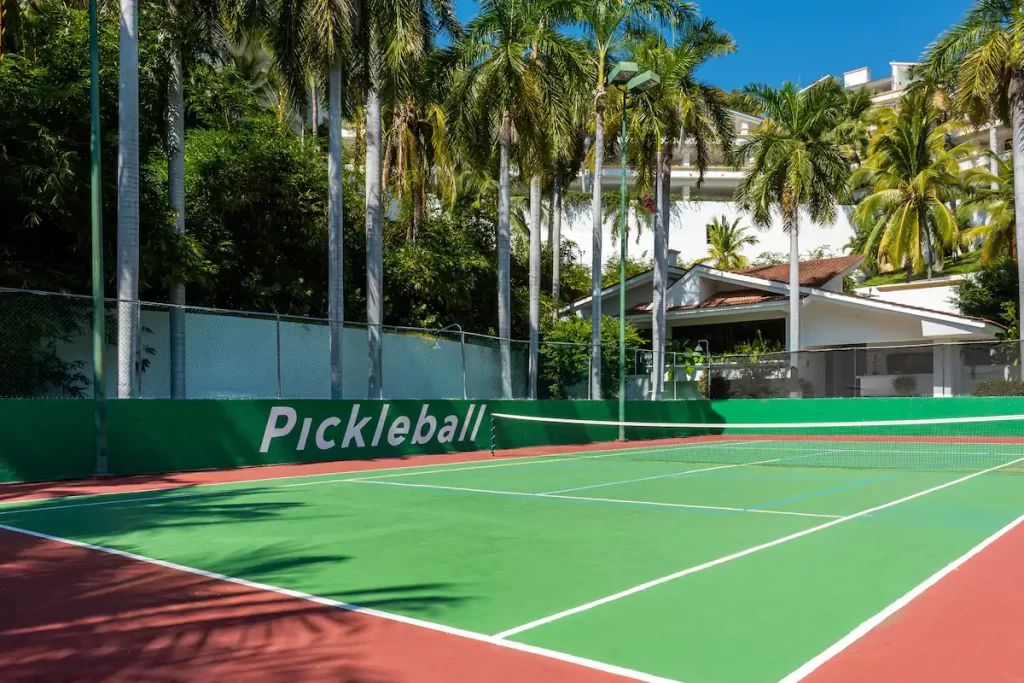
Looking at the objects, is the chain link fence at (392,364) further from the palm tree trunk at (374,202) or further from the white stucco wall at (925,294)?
the white stucco wall at (925,294)

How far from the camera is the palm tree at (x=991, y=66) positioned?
30.1 m

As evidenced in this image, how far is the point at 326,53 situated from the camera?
2236 centimetres

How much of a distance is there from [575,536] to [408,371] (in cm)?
1608

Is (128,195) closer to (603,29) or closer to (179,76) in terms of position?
(179,76)

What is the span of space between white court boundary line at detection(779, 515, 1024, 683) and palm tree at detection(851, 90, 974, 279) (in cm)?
4691

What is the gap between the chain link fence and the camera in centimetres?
1736

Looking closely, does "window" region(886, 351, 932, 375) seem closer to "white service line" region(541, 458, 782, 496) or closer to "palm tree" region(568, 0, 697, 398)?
"palm tree" region(568, 0, 697, 398)

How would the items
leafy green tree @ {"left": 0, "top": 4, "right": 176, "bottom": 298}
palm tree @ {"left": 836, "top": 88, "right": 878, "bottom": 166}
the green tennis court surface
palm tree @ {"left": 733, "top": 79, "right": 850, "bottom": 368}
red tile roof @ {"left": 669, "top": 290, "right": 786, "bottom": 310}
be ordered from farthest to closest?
palm tree @ {"left": 836, "top": 88, "right": 878, "bottom": 166}
red tile roof @ {"left": 669, "top": 290, "right": 786, "bottom": 310}
palm tree @ {"left": 733, "top": 79, "right": 850, "bottom": 368}
leafy green tree @ {"left": 0, "top": 4, "right": 176, "bottom": 298}
the green tennis court surface

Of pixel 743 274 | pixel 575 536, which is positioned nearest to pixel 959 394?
pixel 743 274

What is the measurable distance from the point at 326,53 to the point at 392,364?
8.34 meters

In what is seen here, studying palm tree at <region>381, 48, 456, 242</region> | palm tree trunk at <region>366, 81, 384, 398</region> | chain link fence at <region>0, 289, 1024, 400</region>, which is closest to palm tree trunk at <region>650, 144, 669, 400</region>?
chain link fence at <region>0, 289, 1024, 400</region>

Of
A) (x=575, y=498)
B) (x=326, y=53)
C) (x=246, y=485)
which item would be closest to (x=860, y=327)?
(x=326, y=53)

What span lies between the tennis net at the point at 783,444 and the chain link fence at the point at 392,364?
4.99ft

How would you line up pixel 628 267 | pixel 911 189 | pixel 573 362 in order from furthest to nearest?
pixel 628 267
pixel 911 189
pixel 573 362
